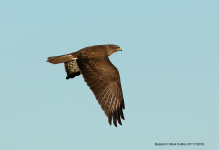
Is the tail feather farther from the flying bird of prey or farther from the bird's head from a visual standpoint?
the bird's head

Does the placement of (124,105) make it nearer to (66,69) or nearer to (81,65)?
(81,65)

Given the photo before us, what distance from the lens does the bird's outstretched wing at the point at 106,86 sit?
12.9m

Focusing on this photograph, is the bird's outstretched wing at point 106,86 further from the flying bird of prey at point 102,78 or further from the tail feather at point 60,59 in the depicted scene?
the tail feather at point 60,59

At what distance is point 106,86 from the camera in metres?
13.1

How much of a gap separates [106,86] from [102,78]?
0.32m

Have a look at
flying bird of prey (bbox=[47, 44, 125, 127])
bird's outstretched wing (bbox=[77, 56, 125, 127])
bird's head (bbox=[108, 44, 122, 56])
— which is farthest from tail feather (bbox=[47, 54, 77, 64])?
bird's head (bbox=[108, 44, 122, 56])

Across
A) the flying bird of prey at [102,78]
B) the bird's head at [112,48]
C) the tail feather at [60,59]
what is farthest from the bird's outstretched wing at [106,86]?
the bird's head at [112,48]

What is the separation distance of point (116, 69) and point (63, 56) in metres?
2.19

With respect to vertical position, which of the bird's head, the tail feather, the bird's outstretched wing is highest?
the bird's head

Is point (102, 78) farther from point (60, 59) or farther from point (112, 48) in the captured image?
point (112, 48)

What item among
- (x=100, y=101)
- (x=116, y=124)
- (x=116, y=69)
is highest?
(x=116, y=69)

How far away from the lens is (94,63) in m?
13.7

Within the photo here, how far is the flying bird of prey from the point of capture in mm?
12906

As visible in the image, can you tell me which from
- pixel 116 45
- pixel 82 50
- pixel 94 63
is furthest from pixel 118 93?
pixel 116 45
